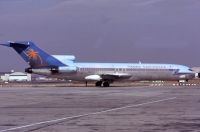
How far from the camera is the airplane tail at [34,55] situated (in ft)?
231

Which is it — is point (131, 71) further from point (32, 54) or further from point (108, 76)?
point (32, 54)

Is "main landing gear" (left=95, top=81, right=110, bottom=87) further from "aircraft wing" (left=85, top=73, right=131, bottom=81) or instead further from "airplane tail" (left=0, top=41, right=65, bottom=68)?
"airplane tail" (left=0, top=41, right=65, bottom=68)

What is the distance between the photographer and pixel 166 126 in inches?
626

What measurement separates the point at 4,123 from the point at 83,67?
183 feet

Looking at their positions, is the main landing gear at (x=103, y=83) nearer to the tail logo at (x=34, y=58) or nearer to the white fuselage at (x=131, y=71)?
the white fuselage at (x=131, y=71)

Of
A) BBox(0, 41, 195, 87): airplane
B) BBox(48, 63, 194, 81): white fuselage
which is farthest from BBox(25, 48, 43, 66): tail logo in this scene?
BBox(48, 63, 194, 81): white fuselage

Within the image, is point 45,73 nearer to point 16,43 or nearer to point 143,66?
point 16,43

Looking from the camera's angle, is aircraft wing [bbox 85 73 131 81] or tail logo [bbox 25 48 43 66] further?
aircraft wing [bbox 85 73 131 81]

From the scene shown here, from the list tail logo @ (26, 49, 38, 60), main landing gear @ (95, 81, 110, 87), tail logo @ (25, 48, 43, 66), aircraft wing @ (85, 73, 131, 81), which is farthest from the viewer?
main landing gear @ (95, 81, 110, 87)

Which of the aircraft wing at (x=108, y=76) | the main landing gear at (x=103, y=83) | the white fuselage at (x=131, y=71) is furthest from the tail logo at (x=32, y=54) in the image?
the main landing gear at (x=103, y=83)

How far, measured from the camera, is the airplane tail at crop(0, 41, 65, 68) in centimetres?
7038

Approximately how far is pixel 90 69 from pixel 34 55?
8.23 metres

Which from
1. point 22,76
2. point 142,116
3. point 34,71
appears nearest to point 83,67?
point 34,71

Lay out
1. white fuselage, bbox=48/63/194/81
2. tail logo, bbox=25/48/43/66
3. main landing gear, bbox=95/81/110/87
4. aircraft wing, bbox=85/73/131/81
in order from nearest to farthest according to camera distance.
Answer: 1. tail logo, bbox=25/48/43/66
2. white fuselage, bbox=48/63/194/81
3. aircraft wing, bbox=85/73/131/81
4. main landing gear, bbox=95/81/110/87
